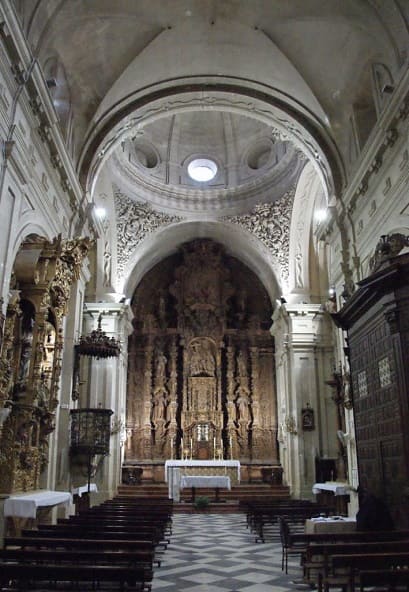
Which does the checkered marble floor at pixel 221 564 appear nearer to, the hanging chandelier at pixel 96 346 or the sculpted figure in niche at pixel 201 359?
the hanging chandelier at pixel 96 346

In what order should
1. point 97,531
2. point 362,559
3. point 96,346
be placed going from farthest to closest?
1. point 96,346
2. point 97,531
3. point 362,559

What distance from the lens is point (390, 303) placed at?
744 centimetres

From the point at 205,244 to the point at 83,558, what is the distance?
1791 cm

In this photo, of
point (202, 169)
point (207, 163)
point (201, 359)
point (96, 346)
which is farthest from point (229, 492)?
point (207, 163)

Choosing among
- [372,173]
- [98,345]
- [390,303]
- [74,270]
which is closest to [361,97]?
[372,173]

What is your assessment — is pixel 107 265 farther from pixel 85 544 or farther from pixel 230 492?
pixel 85 544

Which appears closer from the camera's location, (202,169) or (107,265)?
(107,265)

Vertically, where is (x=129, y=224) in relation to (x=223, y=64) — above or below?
below

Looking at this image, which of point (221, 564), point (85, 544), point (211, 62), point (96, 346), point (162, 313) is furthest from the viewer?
point (162, 313)

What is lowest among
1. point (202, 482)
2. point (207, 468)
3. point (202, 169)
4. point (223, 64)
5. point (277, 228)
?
point (202, 482)

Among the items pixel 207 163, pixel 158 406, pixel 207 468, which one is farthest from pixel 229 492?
pixel 207 163

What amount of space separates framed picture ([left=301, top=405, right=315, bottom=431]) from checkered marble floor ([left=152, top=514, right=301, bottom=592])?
651 centimetres

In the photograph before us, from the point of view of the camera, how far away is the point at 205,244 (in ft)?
71.5

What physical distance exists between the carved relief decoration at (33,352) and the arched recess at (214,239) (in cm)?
901
